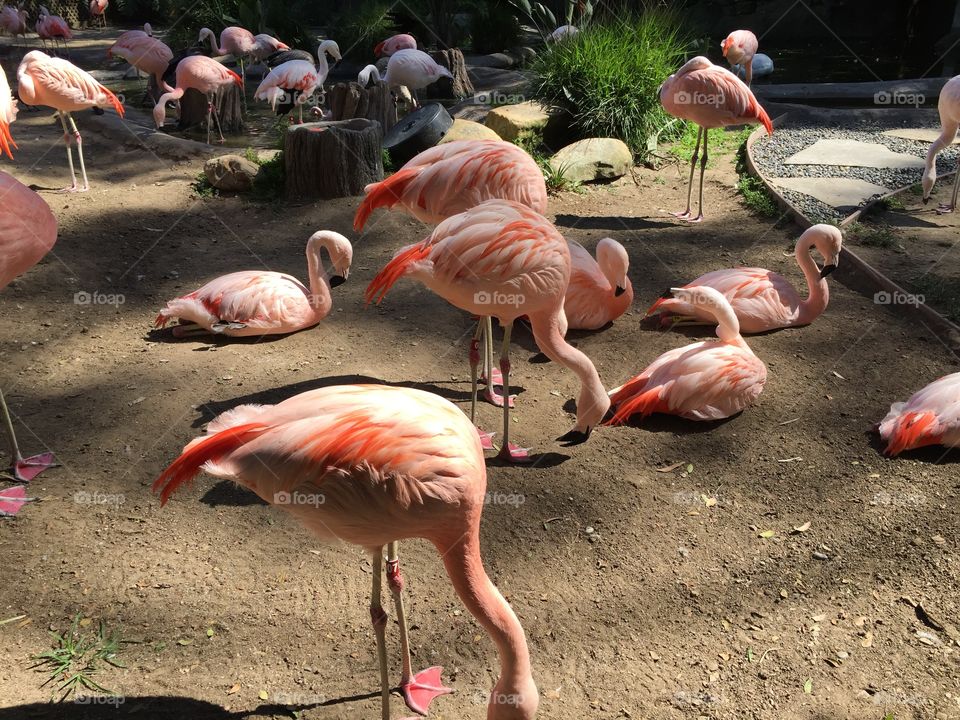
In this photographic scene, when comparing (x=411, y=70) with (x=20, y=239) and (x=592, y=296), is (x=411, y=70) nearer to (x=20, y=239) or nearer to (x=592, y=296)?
(x=592, y=296)

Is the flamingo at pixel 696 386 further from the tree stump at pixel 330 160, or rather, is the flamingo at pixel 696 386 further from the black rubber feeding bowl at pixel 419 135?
the black rubber feeding bowl at pixel 419 135

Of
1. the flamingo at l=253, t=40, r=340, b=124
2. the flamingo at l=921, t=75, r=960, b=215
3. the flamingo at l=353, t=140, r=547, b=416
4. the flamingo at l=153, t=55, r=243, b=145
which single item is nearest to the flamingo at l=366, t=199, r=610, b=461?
the flamingo at l=353, t=140, r=547, b=416

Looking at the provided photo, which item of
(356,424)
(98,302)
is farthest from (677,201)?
(356,424)

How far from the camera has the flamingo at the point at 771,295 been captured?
5102mm

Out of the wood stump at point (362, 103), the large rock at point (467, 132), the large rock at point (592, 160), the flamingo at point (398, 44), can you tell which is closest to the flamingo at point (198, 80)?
the wood stump at point (362, 103)

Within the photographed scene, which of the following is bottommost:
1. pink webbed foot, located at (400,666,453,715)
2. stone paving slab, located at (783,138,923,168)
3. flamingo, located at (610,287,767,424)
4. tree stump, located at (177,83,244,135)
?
pink webbed foot, located at (400,666,453,715)

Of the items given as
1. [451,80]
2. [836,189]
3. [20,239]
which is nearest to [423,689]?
[20,239]

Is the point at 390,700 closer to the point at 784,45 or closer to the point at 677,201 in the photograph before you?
the point at 677,201

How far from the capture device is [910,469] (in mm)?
3930

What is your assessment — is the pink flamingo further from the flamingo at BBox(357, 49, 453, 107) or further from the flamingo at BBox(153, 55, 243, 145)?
the flamingo at BBox(357, 49, 453, 107)

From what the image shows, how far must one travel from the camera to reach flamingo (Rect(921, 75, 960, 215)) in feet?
22.5

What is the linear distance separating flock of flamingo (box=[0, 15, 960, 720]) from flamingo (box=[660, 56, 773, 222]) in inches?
0.6

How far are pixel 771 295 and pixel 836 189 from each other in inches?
124

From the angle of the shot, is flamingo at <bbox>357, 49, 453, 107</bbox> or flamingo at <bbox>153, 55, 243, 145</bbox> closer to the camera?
flamingo at <bbox>153, 55, 243, 145</bbox>
